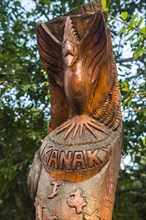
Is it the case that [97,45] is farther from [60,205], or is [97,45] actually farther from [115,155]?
[60,205]

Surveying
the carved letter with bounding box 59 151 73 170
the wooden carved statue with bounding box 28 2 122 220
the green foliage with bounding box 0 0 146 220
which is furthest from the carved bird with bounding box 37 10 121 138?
the green foliage with bounding box 0 0 146 220

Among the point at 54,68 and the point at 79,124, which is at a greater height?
the point at 54,68

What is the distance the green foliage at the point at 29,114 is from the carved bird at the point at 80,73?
251 centimetres

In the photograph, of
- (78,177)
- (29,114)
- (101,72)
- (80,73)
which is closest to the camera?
(78,177)

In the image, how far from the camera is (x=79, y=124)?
7.52 ft

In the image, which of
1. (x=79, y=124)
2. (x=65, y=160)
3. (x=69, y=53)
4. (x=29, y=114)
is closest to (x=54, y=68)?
(x=69, y=53)

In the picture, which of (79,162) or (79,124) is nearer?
(79,162)

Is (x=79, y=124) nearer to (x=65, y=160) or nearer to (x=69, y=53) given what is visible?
(x=65, y=160)

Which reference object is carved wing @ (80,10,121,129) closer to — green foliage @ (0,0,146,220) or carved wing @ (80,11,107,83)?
carved wing @ (80,11,107,83)

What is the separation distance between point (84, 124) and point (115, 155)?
0.24 meters

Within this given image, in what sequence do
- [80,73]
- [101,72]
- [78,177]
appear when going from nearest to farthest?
1. [78,177]
2. [80,73]
3. [101,72]

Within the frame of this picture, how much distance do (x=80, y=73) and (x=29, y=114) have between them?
10.7 ft

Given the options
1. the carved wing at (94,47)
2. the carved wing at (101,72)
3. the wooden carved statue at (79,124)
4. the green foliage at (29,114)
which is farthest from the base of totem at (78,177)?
the green foliage at (29,114)

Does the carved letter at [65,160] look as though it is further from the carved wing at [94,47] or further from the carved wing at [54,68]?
the carved wing at [94,47]
